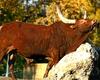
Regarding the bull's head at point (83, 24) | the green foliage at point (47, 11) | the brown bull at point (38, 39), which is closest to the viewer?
the bull's head at point (83, 24)

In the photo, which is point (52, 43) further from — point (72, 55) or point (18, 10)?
point (18, 10)

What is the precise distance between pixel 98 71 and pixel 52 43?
112 inches

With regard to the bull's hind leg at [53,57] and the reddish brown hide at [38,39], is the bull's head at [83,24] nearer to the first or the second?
the reddish brown hide at [38,39]

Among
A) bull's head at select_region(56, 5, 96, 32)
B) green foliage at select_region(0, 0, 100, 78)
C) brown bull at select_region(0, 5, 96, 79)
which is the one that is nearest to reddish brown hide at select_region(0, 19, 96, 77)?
brown bull at select_region(0, 5, 96, 79)

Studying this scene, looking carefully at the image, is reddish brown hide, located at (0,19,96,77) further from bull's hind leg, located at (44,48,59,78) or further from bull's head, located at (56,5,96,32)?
bull's head, located at (56,5,96,32)

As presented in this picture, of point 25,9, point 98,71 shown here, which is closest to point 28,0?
point 25,9

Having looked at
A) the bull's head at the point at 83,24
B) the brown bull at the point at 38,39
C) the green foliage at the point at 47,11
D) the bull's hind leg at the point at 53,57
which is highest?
the bull's head at the point at 83,24

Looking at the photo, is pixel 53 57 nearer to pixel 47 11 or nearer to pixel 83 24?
pixel 83 24

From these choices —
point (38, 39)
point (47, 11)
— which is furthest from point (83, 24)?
point (47, 11)

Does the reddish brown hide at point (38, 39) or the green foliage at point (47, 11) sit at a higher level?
the reddish brown hide at point (38, 39)

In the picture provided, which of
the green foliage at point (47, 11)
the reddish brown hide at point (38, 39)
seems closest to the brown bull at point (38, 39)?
the reddish brown hide at point (38, 39)

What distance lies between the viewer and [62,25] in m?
13.0

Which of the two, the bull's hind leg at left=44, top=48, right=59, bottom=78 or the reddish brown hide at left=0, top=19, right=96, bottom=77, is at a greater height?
the reddish brown hide at left=0, top=19, right=96, bottom=77

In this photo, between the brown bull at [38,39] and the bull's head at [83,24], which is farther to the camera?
the brown bull at [38,39]
